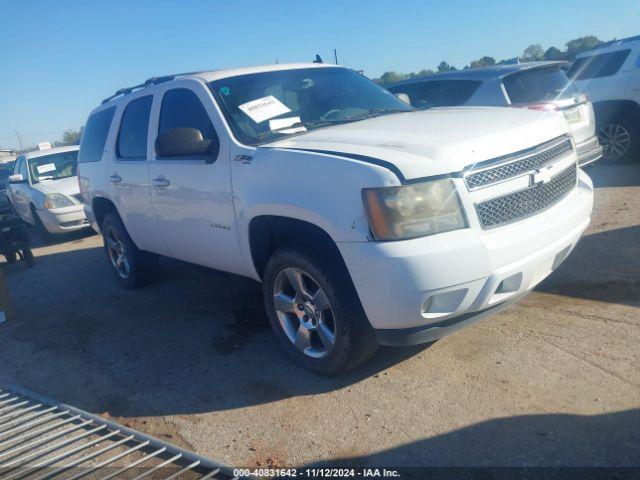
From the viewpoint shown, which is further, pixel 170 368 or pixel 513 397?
pixel 170 368

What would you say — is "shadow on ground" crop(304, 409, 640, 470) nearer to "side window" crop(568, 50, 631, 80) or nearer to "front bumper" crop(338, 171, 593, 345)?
"front bumper" crop(338, 171, 593, 345)

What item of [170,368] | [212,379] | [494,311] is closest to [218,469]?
[212,379]

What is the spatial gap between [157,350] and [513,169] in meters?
3.04

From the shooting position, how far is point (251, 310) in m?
4.91

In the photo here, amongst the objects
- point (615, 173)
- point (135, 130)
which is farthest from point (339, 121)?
point (615, 173)

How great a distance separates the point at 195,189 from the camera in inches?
160

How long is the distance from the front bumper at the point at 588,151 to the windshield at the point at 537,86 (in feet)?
2.18

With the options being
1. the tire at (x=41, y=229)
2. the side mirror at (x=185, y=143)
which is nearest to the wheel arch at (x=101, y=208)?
the side mirror at (x=185, y=143)

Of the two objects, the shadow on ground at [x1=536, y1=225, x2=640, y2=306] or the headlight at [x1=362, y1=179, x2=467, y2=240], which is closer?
the headlight at [x1=362, y1=179, x2=467, y2=240]

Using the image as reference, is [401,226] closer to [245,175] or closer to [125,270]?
[245,175]

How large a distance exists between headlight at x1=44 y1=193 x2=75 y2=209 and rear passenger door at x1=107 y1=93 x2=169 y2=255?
4676 mm

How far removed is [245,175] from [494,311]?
1.79 metres

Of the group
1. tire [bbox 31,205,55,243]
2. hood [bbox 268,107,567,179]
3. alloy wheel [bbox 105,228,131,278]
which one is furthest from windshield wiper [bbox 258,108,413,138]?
tire [bbox 31,205,55,243]

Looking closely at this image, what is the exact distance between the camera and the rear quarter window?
23.3 ft
